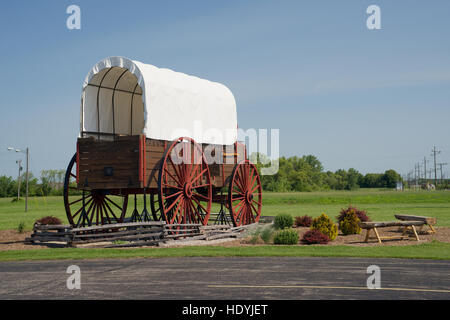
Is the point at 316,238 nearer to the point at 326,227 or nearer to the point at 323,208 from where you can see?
the point at 326,227

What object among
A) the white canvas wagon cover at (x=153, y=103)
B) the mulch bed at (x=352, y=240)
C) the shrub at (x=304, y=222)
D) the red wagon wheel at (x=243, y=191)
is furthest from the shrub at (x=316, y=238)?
the white canvas wagon cover at (x=153, y=103)

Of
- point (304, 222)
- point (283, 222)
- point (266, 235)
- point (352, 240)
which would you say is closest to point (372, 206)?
point (304, 222)

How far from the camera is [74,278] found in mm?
9766

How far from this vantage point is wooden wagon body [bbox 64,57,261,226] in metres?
16.9

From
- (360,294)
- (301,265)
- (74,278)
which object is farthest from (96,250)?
(360,294)

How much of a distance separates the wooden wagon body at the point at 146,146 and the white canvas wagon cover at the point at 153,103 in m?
0.04

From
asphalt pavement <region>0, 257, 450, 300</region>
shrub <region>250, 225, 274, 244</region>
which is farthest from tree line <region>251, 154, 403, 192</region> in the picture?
asphalt pavement <region>0, 257, 450, 300</region>

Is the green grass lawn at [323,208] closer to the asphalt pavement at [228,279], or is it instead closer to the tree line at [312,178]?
the asphalt pavement at [228,279]

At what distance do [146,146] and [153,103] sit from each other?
159cm

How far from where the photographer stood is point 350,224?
19.4 metres

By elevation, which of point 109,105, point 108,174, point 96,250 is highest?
point 109,105

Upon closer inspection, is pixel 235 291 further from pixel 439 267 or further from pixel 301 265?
pixel 439 267

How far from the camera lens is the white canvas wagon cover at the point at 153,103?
1712 cm

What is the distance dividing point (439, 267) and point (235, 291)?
214 inches
